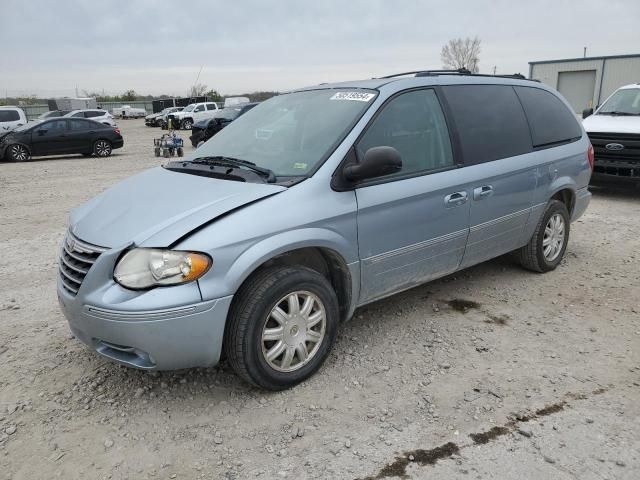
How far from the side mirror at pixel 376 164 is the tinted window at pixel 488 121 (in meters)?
1.04

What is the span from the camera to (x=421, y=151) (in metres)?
3.66

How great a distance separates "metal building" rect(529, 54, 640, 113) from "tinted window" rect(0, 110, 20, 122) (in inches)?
1190

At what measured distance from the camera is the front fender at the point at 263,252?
2.67 m

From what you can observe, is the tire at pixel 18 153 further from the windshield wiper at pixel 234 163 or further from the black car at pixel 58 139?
the windshield wiper at pixel 234 163

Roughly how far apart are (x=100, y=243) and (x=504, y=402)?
238 cm

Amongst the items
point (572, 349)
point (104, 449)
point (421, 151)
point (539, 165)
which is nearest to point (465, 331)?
point (572, 349)

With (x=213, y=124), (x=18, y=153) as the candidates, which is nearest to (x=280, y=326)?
(x=213, y=124)

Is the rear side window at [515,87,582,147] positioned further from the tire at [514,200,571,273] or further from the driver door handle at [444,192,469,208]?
the driver door handle at [444,192,469,208]

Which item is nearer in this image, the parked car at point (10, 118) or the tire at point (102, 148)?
the tire at point (102, 148)

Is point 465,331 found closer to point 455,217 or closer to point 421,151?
point 455,217

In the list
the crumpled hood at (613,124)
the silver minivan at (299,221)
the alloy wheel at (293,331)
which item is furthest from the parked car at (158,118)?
the alloy wheel at (293,331)

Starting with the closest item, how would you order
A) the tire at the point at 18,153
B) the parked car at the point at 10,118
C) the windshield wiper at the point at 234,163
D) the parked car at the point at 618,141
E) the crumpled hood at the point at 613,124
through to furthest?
the windshield wiper at the point at 234,163 → the parked car at the point at 618,141 → the crumpled hood at the point at 613,124 → the tire at the point at 18,153 → the parked car at the point at 10,118

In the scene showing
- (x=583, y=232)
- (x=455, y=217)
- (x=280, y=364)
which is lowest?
(x=583, y=232)

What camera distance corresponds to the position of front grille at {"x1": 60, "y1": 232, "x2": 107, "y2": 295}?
2.81 metres
